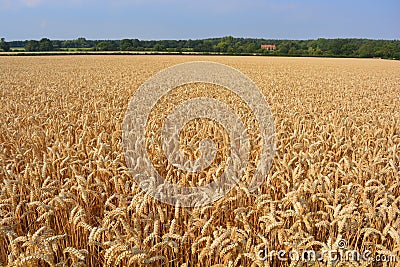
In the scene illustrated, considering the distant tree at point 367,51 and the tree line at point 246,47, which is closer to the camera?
the distant tree at point 367,51

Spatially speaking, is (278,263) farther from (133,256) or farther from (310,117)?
(310,117)

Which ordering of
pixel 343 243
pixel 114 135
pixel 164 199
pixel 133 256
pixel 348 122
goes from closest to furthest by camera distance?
pixel 133 256, pixel 343 243, pixel 164 199, pixel 114 135, pixel 348 122

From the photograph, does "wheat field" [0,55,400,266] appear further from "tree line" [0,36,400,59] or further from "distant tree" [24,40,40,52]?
"distant tree" [24,40,40,52]

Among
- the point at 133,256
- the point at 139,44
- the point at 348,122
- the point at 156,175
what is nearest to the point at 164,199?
the point at 156,175

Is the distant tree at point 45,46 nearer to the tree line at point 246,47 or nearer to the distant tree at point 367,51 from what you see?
the tree line at point 246,47

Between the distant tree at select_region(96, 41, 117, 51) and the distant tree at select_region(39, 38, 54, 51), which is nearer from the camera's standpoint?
the distant tree at select_region(39, 38, 54, 51)

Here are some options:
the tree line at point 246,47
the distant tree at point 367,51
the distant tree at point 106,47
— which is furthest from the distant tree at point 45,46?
the distant tree at point 367,51

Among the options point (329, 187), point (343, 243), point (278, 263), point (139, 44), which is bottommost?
point (278, 263)

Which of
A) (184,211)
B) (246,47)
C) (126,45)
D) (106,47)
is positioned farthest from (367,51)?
(184,211)

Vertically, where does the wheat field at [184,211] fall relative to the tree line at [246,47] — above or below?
below

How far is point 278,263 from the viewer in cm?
285

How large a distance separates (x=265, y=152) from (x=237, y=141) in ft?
2.77

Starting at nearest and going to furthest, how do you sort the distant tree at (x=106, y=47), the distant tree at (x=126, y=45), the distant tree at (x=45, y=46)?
the distant tree at (x=45, y=46), the distant tree at (x=106, y=47), the distant tree at (x=126, y=45)

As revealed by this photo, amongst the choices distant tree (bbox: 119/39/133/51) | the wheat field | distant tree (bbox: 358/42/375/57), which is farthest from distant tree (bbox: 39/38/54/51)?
the wheat field
